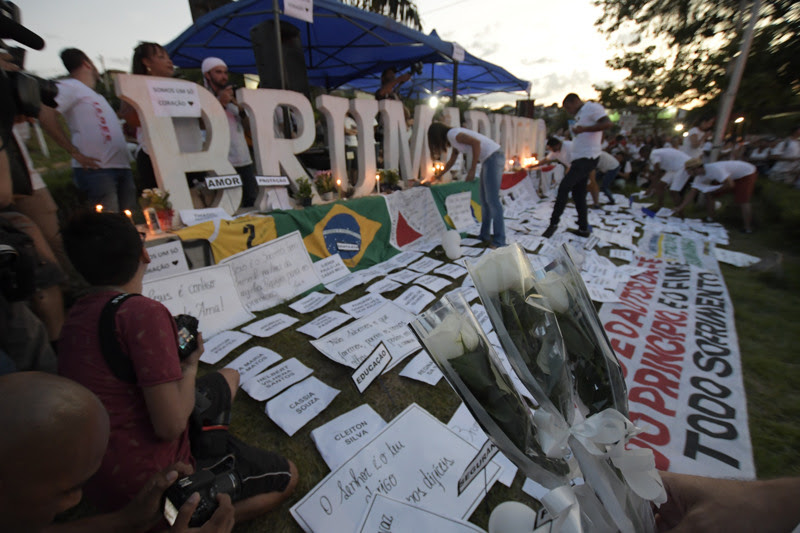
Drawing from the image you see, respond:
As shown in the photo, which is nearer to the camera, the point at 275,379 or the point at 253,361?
the point at 275,379

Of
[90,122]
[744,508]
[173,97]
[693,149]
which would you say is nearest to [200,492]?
[744,508]

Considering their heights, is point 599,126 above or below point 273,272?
above

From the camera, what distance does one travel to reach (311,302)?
2.99 meters

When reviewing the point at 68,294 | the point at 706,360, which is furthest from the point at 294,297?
the point at 706,360

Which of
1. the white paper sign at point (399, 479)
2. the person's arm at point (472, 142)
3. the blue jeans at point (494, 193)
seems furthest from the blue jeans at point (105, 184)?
the blue jeans at point (494, 193)

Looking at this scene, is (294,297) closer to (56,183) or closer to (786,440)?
(786,440)

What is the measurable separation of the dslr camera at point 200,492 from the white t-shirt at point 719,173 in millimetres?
8070

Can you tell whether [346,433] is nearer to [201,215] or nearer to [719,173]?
[201,215]

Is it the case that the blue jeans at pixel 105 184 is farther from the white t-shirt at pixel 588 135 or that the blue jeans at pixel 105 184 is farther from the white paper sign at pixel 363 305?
the white t-shirt at pixel 588 135

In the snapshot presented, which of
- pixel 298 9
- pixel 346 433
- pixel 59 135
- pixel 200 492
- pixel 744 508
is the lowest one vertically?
pixel 346 433

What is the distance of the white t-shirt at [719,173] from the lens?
549 centimetres

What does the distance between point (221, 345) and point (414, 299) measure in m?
1.58

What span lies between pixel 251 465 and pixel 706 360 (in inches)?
111

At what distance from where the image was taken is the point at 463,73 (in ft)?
33.3
